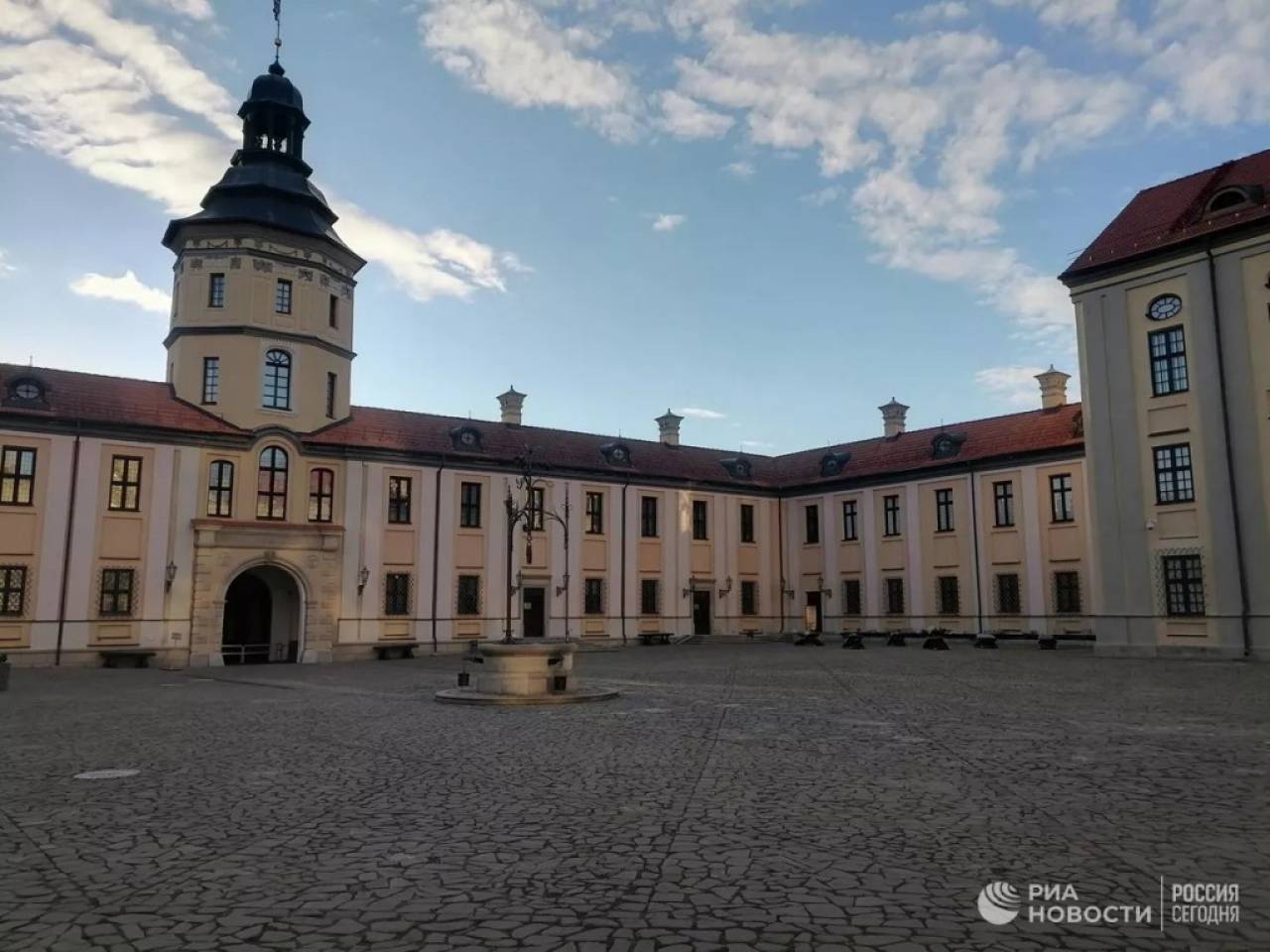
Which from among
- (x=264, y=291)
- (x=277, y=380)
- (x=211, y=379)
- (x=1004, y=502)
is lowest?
(x=1004, y=502)

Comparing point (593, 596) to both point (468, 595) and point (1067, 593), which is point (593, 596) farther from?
point (1067, 593)

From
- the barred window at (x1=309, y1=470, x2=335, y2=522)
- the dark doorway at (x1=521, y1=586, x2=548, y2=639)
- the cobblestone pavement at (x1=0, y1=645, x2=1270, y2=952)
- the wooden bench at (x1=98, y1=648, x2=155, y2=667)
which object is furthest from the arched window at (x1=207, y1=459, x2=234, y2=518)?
the cobblestone pavement at (x1=0, y1=645, x2=1270, y2=952)

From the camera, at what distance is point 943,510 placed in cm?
4212

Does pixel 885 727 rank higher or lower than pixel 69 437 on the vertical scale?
lower

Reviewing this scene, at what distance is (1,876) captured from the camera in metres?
6.03

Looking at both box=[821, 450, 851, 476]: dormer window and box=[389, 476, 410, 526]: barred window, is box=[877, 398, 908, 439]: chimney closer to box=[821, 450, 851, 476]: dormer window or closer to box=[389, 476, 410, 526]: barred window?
box=[821, 450, 851, 476]: dormer window

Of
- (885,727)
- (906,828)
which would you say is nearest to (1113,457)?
(885,727)

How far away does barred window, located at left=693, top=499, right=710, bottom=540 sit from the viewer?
46.8 metres

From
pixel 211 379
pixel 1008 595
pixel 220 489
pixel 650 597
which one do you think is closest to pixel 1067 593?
pixel 1008 595

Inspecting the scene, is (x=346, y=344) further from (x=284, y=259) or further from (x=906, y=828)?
(x=906, y=828)

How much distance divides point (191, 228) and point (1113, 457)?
33547 mm

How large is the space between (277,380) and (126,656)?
1118 cm

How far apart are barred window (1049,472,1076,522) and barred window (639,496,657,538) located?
1783 cm

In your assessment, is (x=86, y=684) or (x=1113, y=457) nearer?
(x=86, y=684)
